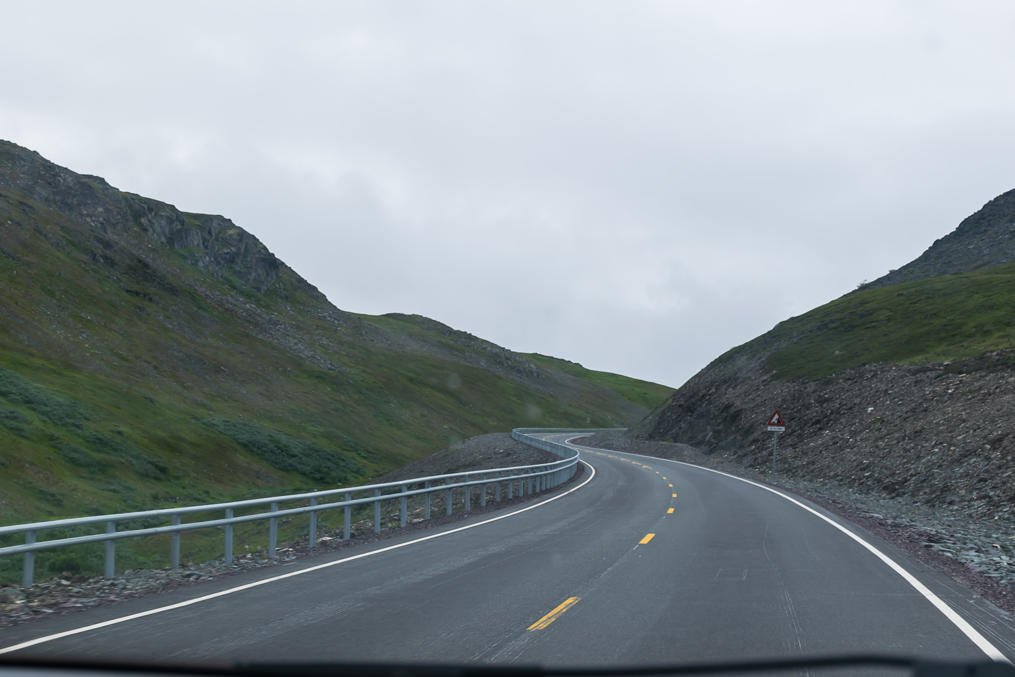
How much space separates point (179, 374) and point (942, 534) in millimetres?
70296

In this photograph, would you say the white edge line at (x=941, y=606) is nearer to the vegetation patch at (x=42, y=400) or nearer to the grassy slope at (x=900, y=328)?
the grassy slope at (x=900, y=328)

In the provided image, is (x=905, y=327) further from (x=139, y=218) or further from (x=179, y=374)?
(x=139, y=218)

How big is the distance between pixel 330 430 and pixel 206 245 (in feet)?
246

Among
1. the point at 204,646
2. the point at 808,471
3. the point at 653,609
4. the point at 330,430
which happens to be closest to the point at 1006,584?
the point at 653,609

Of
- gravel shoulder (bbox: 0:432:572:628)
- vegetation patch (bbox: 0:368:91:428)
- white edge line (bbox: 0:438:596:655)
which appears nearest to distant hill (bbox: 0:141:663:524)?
vegetation patch (bbox: 0:368:91:428)

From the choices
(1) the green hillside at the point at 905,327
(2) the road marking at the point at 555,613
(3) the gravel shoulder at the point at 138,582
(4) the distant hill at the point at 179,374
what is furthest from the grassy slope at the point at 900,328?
(2) the road marking at the point at 555,613

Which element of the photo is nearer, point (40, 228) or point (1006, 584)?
point (1006, 584)

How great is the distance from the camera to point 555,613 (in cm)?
873

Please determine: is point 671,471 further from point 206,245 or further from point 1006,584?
point 206,245

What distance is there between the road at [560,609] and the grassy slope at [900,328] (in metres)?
35.4

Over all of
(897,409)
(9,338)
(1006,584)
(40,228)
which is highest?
(40,228)

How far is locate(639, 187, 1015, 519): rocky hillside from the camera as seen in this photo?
28.4 m

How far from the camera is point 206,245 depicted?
463 ft

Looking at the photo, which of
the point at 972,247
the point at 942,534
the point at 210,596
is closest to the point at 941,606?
the point at 210,596
